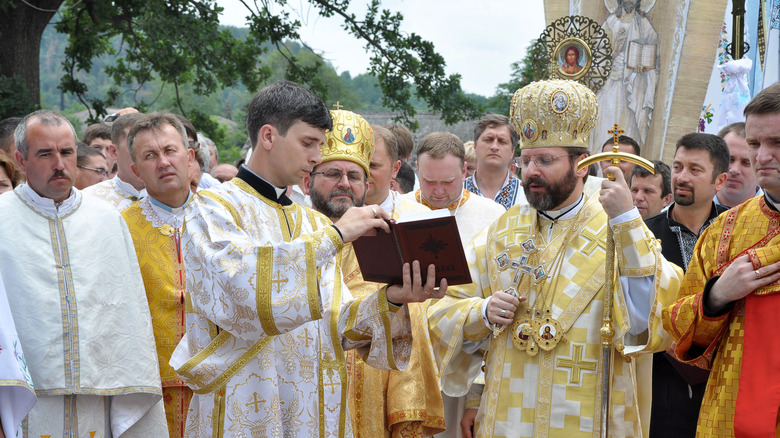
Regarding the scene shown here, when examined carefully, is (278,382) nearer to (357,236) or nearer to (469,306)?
(357,236)

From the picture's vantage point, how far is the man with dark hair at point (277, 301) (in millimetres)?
3244

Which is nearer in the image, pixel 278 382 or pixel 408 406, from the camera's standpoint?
pixel 278 382

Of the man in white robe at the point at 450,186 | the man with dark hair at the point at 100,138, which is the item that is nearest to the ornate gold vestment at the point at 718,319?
the man in white robe at the point at 450,186

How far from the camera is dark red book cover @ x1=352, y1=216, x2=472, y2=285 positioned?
325cm

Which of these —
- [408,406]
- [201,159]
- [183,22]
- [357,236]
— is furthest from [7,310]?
[183,22]

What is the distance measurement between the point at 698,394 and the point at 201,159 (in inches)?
149

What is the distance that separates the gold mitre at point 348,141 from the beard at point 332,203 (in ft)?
0.57

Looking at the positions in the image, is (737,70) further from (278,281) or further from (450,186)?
(278,281)

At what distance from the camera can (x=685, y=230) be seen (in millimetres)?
5031

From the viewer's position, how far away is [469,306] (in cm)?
415

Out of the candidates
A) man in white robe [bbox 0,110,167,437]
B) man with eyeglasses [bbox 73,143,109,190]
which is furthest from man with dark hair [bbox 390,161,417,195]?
man in white robe [bbox 0,110,167,437]

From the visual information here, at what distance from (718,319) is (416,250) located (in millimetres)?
1162

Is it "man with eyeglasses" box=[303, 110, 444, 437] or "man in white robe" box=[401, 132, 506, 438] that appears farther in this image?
"man in white robe" box=[401, 132, 506, 438]

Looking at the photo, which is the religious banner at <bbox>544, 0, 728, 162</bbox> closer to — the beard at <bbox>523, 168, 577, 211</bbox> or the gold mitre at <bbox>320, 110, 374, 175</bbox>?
the gold mitre at <bbox>320, 110, 374, 175</bbox>
